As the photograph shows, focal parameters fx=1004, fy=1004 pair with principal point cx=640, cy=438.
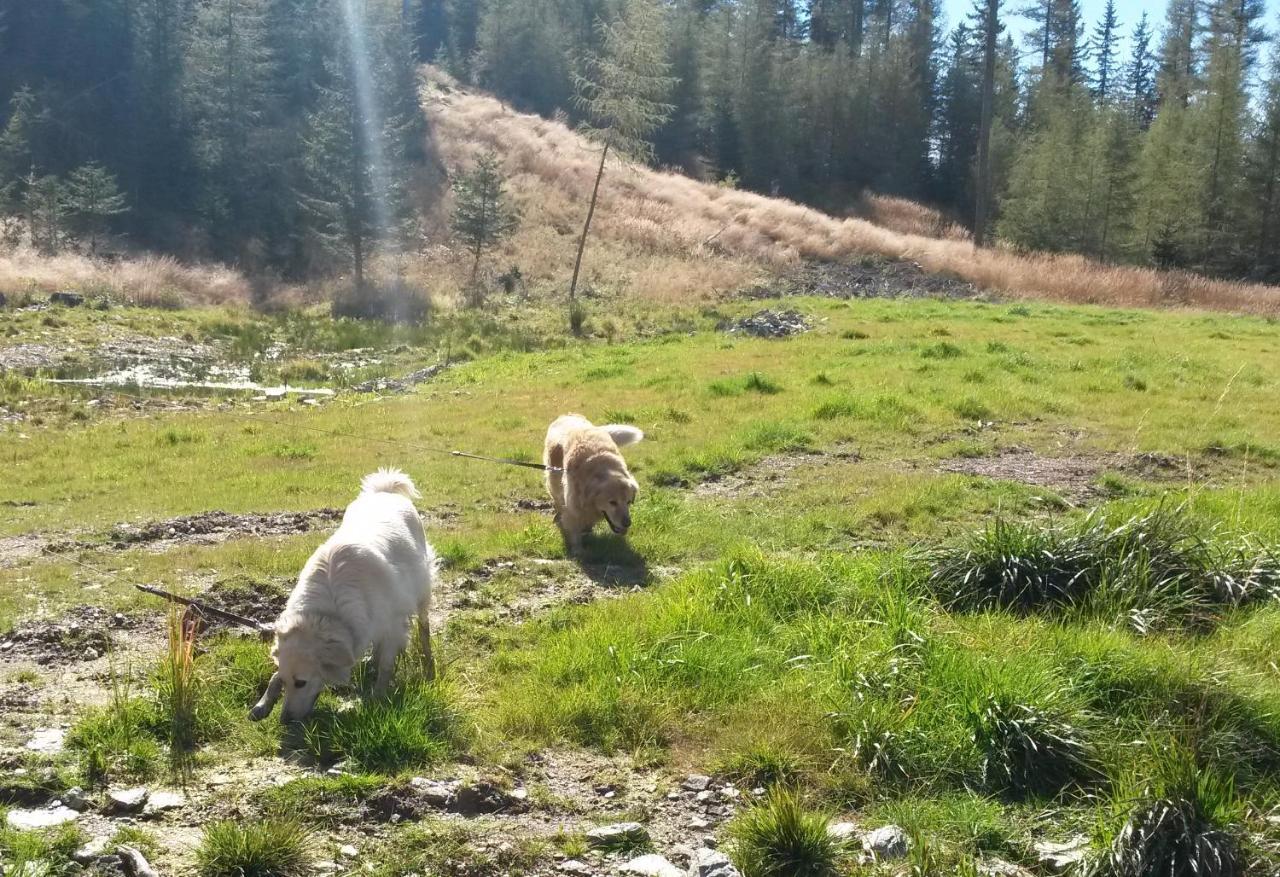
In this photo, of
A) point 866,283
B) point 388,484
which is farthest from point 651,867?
point 866,283

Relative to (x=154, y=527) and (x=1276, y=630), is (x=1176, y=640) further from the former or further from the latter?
(x=154, y=527)

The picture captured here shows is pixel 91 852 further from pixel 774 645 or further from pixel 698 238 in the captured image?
pixel 698 238

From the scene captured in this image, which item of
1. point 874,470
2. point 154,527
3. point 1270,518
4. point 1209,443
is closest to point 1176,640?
point 1270,518

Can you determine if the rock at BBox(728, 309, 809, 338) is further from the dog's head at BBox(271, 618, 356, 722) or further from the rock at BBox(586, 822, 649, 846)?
the rock at BBox(586, 822, 649, 846)

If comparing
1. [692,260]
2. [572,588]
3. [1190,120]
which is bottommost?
[572,588]

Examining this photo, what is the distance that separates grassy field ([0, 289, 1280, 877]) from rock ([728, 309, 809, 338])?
35.4 ft

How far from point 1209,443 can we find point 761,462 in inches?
233

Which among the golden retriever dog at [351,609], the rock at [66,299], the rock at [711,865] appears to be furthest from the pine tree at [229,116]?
the rock at [711,865]

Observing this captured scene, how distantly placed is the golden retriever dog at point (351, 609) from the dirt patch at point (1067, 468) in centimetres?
763

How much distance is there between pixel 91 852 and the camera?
4227 mm

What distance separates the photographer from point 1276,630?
6.20m

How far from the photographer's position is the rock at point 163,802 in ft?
15.3

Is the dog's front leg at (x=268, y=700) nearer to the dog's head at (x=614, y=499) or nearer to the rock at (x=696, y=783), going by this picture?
the rock at (x=696, y=783)

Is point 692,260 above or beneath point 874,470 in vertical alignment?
above
